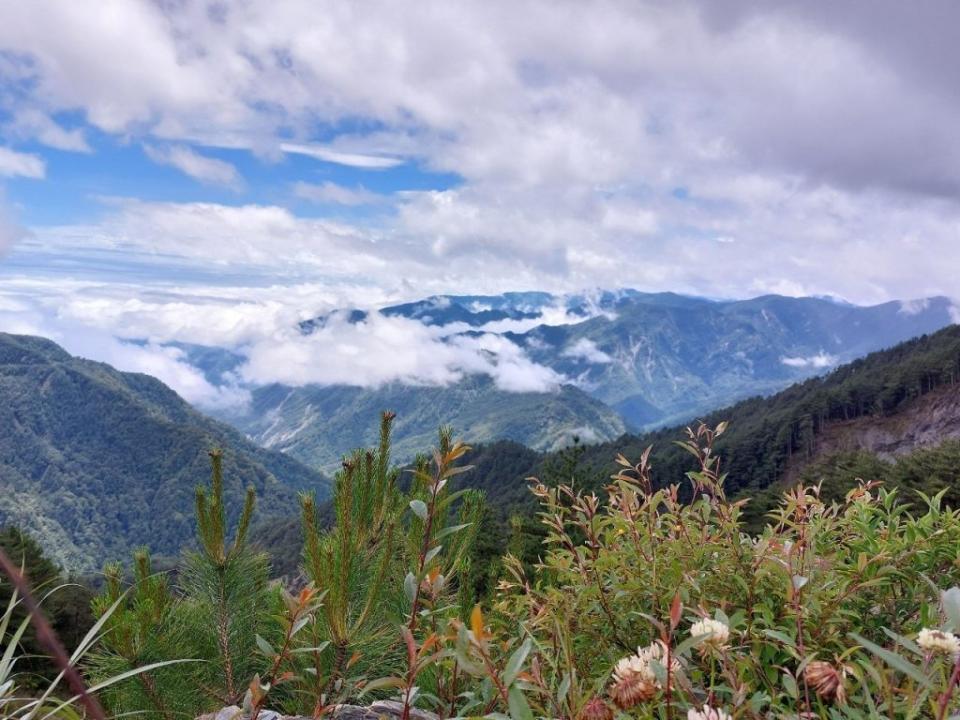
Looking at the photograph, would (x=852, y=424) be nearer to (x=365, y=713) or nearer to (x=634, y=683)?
(x=365, y=713)

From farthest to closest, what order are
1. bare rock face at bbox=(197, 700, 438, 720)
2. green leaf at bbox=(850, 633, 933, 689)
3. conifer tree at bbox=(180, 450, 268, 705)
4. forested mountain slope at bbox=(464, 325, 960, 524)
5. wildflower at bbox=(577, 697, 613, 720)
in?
forested mountain slope at bbox=(464, 325, 960, 524)
conifer tree at bbox=(180, 450, 268, 705)
bare rock face at bbox=(197, 700, 438, 720)
wildflower at bbox=(577, 697, 613, 720)
green leaf at bbox=(850, 633, 933, 689)

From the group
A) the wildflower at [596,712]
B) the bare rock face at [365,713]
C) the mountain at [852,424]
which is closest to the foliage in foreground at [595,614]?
the wildflower at [596,712]

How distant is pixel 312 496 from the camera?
398cm

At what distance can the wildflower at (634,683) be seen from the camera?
5.39 ft

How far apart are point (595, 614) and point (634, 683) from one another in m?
1.31

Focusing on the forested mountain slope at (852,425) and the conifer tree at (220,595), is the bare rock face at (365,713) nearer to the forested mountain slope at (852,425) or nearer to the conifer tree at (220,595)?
the conifer tree at (220,595)

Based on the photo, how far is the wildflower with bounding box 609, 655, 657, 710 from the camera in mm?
1643

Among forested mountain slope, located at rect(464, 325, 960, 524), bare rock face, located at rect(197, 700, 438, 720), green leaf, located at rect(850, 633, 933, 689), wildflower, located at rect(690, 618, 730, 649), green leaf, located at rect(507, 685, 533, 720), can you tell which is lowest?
forested mountain slope, located at rect(464, 325, 960, 524)

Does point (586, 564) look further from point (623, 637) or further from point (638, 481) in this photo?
point (638, 481)

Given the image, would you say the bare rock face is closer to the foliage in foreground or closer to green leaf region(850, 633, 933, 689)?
the foliage in foreground

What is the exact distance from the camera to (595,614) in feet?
9.57

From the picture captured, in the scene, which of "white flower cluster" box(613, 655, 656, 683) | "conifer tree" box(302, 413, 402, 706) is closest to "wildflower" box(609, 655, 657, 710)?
"white flower cluster" box(613, 655, 656, 683)

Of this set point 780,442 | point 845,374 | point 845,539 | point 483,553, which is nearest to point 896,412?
point 780,442

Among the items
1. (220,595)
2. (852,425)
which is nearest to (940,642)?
(220,595)
